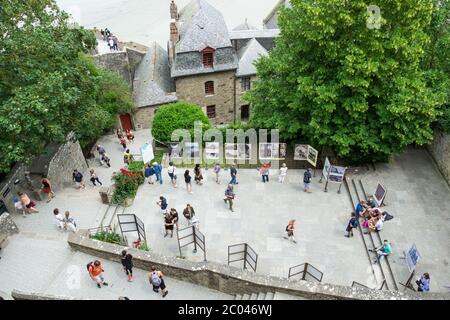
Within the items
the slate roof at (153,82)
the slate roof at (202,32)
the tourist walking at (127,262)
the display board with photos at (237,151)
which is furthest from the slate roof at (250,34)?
the tourist walking at (127,262)

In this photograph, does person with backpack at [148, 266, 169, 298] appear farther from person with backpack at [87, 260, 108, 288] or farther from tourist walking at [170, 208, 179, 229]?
tourist walking at [170, 208, 179, 229]

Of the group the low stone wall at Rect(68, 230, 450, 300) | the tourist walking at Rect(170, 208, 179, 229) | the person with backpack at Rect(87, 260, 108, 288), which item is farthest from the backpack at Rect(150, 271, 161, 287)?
the tourist walking at Rect(170, 208, 179, 229)

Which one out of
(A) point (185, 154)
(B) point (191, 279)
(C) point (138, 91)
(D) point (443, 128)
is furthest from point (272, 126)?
(C) point (138, 91)

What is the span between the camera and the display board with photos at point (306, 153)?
20.8m

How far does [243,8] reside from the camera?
61375mm

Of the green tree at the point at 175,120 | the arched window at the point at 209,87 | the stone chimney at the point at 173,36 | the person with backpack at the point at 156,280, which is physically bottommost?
the person with backpack at the point at 156,280

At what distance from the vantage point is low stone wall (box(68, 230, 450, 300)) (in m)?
13.1

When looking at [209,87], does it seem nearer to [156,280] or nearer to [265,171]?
[265,171]

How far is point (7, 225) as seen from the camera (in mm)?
16812

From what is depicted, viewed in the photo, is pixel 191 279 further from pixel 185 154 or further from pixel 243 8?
pixel 243 8

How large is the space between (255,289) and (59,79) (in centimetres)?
1119

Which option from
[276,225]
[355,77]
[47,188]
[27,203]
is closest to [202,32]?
[355,77]

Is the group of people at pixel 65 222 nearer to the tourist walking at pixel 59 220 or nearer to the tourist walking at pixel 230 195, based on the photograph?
the tourist walking at pixel 59 220

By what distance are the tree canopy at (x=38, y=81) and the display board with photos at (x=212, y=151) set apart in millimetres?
6005
